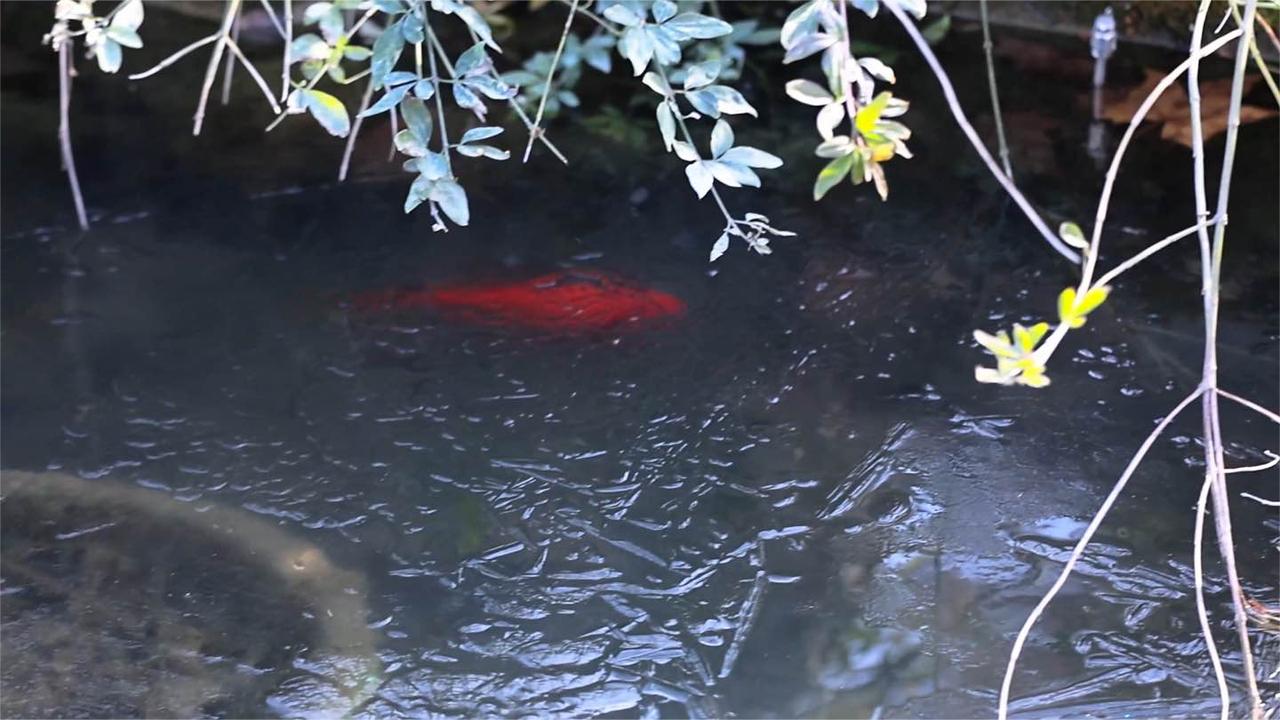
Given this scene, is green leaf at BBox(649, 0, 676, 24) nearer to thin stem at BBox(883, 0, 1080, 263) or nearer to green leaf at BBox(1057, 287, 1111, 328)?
thin stem at BBox(883, 0, 1080, 263)

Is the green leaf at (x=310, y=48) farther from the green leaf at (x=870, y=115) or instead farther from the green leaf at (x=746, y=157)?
the green leaf at (x=870, y=115)

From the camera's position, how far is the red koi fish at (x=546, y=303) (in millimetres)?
3531

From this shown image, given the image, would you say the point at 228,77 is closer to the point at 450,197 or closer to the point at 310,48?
the point at 310,48

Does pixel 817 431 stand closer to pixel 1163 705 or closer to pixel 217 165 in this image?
pixel 1163 705

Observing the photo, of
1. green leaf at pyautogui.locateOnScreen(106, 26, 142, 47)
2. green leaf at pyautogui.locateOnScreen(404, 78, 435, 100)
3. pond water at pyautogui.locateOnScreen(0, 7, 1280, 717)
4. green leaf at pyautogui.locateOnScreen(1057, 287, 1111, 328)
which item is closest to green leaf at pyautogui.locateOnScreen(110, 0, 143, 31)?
green leaf at pyautogui.locateOnScreen(106, 26, 142, 47)

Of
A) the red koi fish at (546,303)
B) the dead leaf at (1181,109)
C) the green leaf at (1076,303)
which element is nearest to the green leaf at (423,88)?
the green leaf at (1076,303)

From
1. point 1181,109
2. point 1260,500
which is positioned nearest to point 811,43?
point 1260,500

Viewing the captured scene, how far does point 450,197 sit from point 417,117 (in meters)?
0.16

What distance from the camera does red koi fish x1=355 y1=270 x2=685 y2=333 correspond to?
353 cm

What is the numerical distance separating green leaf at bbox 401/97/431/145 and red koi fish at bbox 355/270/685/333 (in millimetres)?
1362

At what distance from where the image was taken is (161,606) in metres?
2.61

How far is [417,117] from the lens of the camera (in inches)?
86.0

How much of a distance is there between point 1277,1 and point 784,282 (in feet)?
6.21

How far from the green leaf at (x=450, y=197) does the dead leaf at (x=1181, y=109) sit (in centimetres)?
323
